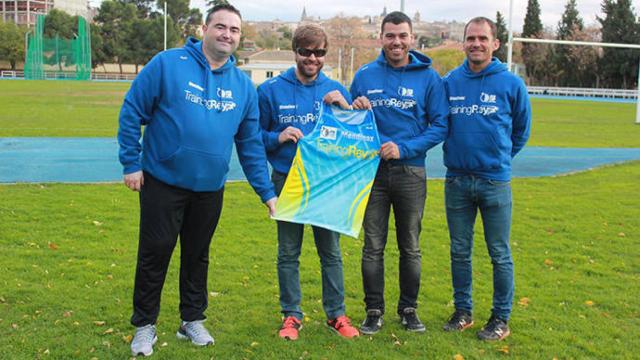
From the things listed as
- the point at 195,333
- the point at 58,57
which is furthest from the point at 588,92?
the point at 195,333

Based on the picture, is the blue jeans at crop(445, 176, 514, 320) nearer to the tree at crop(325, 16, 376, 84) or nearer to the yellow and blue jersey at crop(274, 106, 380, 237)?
the yellow and blue jersey at crop(274, 106, 380, 237)

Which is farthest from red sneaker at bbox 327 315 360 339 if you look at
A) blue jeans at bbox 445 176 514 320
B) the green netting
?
the green netting

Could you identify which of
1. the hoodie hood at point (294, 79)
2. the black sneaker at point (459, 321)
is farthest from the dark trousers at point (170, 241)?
the black sneaker at point (459, 321)

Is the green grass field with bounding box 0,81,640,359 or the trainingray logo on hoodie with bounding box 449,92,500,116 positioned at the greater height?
the trainingray logo on hoodie with bounding box 449,92,500,116

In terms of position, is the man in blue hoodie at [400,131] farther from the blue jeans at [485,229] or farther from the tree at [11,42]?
the tree at [11,42]

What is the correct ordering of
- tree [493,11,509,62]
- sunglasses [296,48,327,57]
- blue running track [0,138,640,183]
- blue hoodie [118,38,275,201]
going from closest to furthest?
blue hoodie [118,38,275,201] < sunglasses [296,48,327,57] < blue running track [0,138,640,183] < tree [493,11,509,62]

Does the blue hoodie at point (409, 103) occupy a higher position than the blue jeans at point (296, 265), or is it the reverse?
the blue hoodie at point (409, 103)

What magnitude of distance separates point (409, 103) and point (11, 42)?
83703 mm

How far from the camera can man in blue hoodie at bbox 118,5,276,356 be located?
14.1ft

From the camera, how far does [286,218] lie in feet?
15.7

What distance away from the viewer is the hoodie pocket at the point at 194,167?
4.35m

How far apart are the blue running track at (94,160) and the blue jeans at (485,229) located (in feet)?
24.9

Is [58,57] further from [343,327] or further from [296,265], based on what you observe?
[343,327]

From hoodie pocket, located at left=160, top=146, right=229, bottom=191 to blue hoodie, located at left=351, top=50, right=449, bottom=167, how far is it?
1202 millimetres
